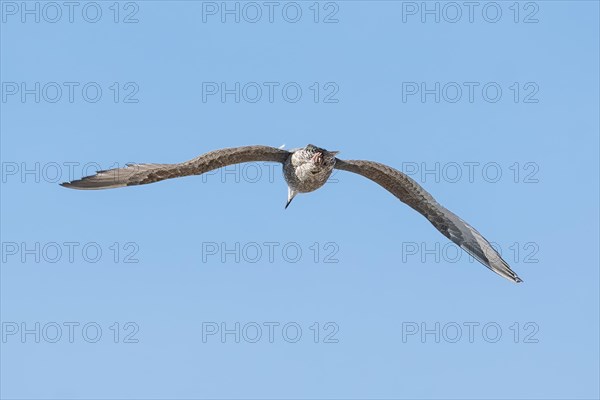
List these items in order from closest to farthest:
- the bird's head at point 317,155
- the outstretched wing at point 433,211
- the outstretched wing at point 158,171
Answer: the outstretched wing at point 158,171 → the bird's head at point 317,155 → the outstretched wing at point 433,211

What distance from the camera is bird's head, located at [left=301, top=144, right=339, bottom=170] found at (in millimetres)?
26234

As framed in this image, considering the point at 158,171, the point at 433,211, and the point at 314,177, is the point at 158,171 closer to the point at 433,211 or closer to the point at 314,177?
the point at 314,177

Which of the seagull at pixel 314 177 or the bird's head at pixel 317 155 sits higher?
the bird's head at pixel 317 155

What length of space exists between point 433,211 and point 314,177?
14.2ft

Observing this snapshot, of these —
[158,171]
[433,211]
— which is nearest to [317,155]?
[158,171]

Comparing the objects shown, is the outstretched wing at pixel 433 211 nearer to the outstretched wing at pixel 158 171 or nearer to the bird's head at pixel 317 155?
the bird's head at pixel 317 155

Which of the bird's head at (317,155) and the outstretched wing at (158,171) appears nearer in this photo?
the outstretched wing at (158,171)

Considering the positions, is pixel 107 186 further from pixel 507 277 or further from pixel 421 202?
pixel 507 277

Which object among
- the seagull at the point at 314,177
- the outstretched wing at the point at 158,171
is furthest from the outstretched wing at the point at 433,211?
the outstretched wing at the point at 158,171

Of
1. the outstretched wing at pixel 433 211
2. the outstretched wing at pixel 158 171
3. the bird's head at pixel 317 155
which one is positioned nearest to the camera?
the outstretched wing at pixel 158 171

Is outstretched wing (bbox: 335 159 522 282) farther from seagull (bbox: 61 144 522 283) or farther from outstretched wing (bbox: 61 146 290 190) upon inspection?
outstretched wing (bbox: 61 146 290 190)

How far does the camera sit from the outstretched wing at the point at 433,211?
27703 mm

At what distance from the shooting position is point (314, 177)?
2698 cm

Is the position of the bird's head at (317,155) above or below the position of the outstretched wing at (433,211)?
above
